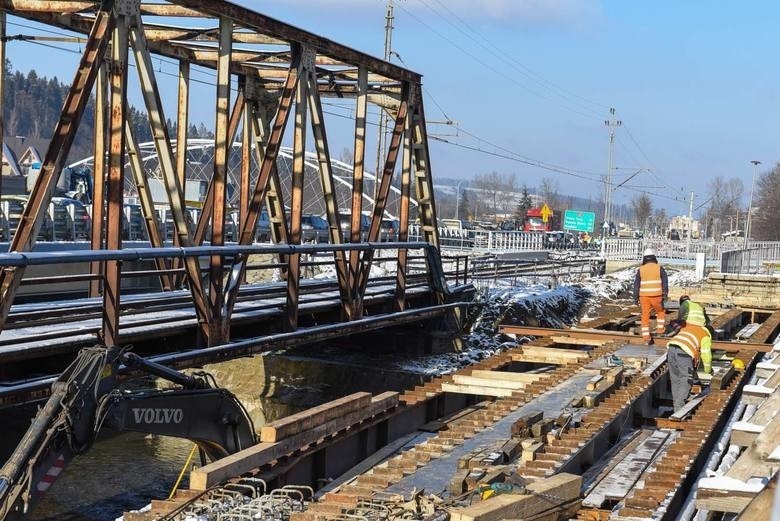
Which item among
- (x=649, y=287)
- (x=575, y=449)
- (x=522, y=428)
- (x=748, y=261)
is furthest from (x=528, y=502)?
(x=748, y=261)

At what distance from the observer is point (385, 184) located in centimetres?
1862

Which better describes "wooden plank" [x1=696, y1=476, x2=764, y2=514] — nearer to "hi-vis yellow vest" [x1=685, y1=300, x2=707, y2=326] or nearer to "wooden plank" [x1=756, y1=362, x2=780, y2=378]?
"wooden plank" [x1=756, y1=362, x2=780, y2=378]

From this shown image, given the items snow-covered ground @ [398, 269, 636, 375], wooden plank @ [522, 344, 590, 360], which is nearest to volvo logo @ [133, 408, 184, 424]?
wooden plank @ [522, 344, 590, 360]

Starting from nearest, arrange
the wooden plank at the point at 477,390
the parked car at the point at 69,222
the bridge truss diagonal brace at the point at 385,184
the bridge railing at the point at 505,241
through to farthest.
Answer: the wooden plank at the point at 477,390 → the bridge truss diagonal brace at the point at 385,184 → the parked car at the point at 69,222 → the bridge railing at the point at 505,241

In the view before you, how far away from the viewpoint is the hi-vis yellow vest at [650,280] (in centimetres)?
1686

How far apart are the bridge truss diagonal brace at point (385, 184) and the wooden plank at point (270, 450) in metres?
4.90

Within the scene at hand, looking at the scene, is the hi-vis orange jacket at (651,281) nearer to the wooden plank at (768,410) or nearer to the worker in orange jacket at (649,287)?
the worker in orange jacket at (649,287)

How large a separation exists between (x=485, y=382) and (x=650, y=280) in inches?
159

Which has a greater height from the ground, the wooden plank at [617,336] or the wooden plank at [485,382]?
the wooden plank at [617,336]

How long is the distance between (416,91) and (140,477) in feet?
30.0

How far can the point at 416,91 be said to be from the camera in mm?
20016

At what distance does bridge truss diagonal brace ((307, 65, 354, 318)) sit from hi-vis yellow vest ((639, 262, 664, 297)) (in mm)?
5058

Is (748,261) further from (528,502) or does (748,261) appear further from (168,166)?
(528,502)

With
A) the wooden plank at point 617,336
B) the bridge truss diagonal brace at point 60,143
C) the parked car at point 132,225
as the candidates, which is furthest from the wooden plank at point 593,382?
the parked car at point 132,225
